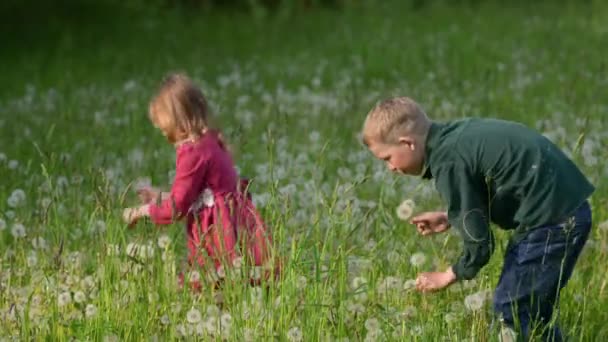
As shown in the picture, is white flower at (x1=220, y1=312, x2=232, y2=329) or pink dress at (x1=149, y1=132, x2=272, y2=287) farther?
pink dress at (x1=149, y1=132, x2=272, y2=287)

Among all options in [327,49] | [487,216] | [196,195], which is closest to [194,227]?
[196,195]

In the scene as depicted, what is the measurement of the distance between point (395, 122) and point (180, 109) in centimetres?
138

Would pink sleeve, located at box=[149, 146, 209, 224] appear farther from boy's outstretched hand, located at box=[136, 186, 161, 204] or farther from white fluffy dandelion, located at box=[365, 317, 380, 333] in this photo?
white fluffy dandelion, located at box=[365, 317, 380, 333]

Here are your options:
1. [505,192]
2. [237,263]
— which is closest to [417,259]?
[505,192]

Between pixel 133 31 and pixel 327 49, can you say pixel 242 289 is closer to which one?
pixel 327 49

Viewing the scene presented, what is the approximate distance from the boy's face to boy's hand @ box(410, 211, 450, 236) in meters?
0.30

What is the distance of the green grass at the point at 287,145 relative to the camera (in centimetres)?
469

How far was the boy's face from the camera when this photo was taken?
4.46 meters

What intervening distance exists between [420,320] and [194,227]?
1358 mm

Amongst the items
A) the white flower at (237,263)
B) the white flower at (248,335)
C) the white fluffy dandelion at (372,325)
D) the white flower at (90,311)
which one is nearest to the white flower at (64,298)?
the white flower at (90,311)

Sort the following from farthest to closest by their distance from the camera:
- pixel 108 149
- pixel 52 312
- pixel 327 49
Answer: pixel 327 49
pixel 108 149
pixel 52 312

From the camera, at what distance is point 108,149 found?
8.39 metres

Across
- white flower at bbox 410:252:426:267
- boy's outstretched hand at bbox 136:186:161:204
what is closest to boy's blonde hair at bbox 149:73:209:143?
boy's outstretched hand at bbox 136:186:161:204

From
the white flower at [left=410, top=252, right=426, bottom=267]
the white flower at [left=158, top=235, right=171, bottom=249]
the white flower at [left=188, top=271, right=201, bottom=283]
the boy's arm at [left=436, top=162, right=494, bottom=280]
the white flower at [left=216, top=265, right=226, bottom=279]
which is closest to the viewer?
the boy's arm at [left=436, top=162, right=494, bottom=280]
